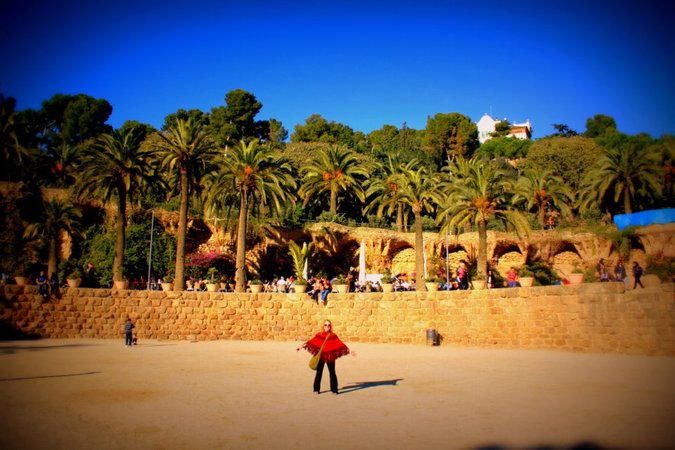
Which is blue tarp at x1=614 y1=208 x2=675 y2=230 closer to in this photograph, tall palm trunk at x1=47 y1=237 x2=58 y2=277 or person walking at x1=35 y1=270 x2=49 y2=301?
person walking at x1=35 y1=270 x2=49 y2=301

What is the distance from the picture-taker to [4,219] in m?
32.1

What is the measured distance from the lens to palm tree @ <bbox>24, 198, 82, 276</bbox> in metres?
29.9

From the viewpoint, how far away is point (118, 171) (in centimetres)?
2709

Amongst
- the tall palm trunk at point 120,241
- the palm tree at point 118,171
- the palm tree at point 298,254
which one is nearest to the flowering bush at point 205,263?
the palm tree at point 298,254

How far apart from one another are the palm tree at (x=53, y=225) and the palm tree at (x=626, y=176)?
32418 mm

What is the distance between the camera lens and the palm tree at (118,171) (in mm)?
26641

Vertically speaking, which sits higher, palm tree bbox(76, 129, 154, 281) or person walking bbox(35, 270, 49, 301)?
palm tree bbox(76, 129, 154, 281)

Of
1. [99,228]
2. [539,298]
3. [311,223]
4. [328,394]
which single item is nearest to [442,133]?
[311,223]

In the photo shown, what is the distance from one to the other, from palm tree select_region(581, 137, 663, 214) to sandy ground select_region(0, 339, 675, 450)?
67.7 ft

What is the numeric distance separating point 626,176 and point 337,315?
71.8 ft

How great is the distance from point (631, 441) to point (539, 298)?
12874 mm

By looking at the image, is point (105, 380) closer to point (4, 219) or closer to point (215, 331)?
point (215, 331)

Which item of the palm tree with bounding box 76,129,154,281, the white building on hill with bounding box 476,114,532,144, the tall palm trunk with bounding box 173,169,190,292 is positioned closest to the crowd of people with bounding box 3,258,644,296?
the tall palm trunk with bounding box 173,169,190,292

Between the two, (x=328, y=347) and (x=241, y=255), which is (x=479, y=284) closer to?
(x=241, y=255)
